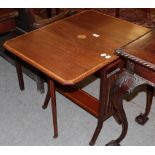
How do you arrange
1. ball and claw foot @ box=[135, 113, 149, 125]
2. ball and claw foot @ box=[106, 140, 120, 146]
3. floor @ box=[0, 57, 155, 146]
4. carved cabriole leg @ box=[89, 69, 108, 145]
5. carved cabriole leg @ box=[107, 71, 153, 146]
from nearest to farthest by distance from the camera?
1. carved cabriole leg @ box=[107, 71, 153, 146]
2. carved cabriole leg @ box=[89, 69, 108, 145]
3. ball and claw foot @ box=[106, 140, 120, 146]
4. floor @ box=[0, 57, 155, 146]
5. ball and claw foot @ box=[135, 113, 149, 125]

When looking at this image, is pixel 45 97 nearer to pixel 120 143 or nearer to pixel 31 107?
pixel 31 107

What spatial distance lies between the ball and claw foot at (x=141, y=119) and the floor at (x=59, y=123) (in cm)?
3

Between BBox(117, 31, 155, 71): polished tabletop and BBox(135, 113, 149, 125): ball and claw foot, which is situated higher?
BBox(117, 31, 155, 71): polished tabletop

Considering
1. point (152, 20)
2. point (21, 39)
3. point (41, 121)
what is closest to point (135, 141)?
point (41, 121)

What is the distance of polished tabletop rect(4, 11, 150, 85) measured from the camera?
142 centimetres

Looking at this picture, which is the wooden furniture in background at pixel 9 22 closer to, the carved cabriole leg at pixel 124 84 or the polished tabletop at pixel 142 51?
the carved cabriole leg at pixel 124 84

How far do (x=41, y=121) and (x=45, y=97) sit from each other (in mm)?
279

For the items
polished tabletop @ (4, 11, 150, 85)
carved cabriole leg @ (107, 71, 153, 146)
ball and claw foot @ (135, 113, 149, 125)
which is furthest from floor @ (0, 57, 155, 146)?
polished tabletop @ (4, 11, 150, 85)

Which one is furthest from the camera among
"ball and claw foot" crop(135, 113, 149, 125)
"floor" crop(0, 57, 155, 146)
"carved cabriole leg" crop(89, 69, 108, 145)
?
"ball and claw foot" crop(135, 113, 149, 125)

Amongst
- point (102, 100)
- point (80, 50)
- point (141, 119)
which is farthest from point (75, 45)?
point (141, 119)

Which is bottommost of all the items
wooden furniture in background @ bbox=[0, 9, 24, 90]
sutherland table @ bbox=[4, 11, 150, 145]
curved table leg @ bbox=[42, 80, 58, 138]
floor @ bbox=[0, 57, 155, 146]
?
floor @ bbox=[0, 57, 155, 146]

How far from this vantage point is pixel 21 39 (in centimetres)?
172

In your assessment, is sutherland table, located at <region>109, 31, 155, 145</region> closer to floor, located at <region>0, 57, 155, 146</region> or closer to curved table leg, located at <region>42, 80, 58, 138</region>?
curved table leg, located at <region>42, 80, 58, 138</region>

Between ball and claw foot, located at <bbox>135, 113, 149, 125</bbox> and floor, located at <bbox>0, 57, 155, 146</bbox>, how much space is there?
29mm
